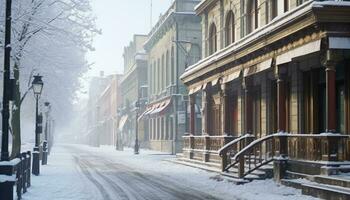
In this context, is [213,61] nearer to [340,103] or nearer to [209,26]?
[209,26]

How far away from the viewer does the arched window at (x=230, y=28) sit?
27047mm

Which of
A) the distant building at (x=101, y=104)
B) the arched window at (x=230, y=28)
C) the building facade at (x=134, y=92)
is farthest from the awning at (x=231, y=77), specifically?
the distant building at (x=101, y=104)

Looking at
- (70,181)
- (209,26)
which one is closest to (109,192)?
(70,181)

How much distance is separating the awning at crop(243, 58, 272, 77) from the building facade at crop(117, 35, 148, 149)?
1411 inches

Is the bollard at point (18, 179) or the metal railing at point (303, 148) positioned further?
the metal railing at point (303, 148)

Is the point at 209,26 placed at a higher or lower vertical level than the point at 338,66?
higher

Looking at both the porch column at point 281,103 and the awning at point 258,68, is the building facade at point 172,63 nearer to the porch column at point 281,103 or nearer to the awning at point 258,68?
the awning at point 258,68

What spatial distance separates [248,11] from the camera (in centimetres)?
2452

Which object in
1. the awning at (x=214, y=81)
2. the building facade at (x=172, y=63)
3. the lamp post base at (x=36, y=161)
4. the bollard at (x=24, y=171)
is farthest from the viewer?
the building facade at (x=172, y=63)

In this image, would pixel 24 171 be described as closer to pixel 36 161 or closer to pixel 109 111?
pixel 36 161

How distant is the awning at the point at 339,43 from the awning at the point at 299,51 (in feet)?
1.20

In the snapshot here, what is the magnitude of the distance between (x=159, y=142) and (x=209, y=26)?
77.2ft

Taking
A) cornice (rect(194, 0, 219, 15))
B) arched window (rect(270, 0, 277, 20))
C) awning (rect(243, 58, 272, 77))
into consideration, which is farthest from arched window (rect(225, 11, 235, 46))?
awning (rect(243, 58, 272, 77))

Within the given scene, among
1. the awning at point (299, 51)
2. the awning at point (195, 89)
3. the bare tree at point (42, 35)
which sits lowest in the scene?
the awning at point (195, 89)
